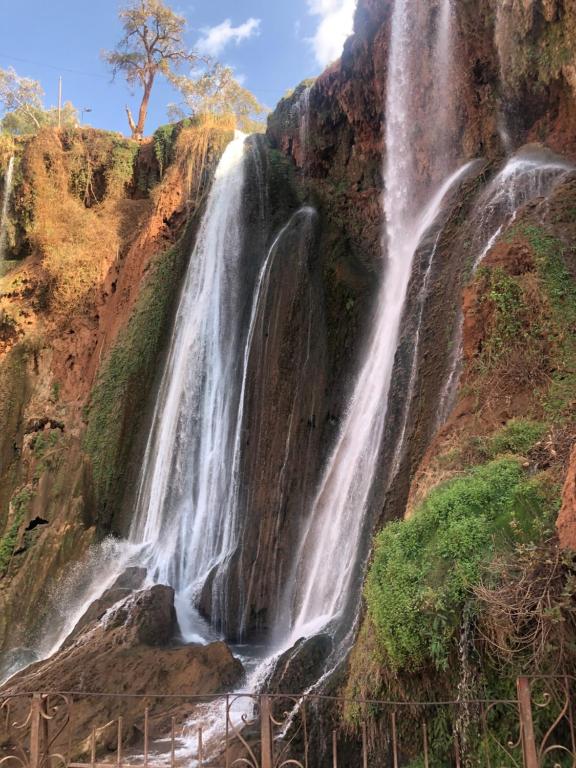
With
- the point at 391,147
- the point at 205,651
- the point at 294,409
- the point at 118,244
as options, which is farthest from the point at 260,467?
the point at 118,244

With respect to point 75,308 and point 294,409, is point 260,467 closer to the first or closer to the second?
point 294,409

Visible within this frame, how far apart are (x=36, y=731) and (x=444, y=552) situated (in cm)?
326

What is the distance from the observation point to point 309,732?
21.4ft

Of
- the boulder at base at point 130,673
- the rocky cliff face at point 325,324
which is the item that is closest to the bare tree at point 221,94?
the rocky cliff face at point 325,324

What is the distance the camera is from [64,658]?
1033 centimetres

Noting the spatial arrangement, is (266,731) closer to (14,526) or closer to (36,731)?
(36,731)

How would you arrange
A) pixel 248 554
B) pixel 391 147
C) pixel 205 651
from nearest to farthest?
pixel 205 651, pixel 248 554, pixel 391 147

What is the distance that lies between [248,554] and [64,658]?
3579mm

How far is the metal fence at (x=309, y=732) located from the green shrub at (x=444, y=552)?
0.51 meters

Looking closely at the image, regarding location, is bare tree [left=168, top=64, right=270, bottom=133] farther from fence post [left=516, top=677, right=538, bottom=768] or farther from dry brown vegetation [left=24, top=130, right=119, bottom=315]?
fence post [left=516, top=677, right=538, bottom=768]

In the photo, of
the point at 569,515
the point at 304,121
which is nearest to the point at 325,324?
the point at 304,121

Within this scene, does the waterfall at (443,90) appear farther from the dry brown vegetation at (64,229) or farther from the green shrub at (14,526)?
the green shrub at (14,526)

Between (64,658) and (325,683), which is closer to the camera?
(325,683)

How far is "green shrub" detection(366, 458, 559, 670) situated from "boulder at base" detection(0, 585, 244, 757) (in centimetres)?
267
